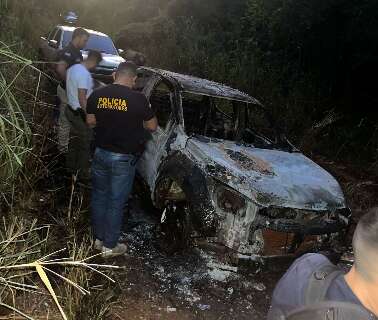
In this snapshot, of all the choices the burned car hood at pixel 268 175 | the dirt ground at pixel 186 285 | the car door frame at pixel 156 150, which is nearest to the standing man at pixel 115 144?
the dirt ground at pixel 186 285

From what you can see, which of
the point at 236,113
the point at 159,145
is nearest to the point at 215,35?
the point at 236,113

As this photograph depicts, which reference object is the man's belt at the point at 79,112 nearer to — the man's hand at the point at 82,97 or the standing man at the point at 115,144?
the man's hand at the point at 82,97

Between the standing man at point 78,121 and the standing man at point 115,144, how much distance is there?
43.8 inches

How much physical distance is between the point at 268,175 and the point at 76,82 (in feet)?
8.27

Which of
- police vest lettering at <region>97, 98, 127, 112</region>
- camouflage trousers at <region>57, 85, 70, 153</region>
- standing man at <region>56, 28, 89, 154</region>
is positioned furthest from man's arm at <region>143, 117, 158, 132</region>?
camouflage trousers at <region>57, 85, 70, 153</region>

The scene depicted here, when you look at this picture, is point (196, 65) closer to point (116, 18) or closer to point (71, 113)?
point (71, 113)

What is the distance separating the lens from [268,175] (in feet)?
13.5

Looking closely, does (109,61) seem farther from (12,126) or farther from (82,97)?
(12,126)

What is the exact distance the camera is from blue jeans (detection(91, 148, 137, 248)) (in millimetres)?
4070

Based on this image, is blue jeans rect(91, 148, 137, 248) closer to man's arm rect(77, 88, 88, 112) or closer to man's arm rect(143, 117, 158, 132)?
man's arm rect(143, 117, 158, 132)

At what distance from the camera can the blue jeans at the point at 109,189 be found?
160 inches

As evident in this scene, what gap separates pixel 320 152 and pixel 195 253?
4478 mm

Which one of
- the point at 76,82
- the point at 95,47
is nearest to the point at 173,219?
the point at 76,82

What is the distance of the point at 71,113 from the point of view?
5.39 meters
